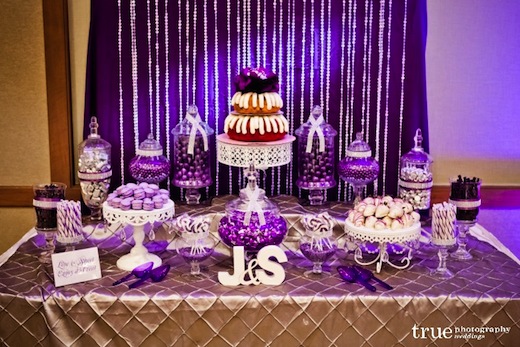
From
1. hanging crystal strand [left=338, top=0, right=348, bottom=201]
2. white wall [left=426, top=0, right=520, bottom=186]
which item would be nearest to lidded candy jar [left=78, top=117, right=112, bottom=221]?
hanging crystal strand [left=338, top=0, right=348, bottom=201]

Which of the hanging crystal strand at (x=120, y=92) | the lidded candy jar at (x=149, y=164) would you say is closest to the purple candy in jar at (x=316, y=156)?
the lidded candy jar at (x=149, y=164)

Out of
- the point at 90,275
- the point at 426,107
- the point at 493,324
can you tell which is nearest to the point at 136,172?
the point at 90,275

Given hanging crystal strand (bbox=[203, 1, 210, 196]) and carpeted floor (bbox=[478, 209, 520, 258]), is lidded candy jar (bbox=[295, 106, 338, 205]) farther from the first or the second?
carpeted floor (bbox=[478, 209, 520, 258])

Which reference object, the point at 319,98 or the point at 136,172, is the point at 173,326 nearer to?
the point at 136,172

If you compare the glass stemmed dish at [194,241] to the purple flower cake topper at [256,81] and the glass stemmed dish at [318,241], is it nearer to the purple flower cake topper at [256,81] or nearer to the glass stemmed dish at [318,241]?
the glass stemmed dish at [318,241]

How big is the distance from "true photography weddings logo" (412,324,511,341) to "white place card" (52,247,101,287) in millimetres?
1354

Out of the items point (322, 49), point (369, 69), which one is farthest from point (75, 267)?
point (369, 69)

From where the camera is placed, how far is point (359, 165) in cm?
329

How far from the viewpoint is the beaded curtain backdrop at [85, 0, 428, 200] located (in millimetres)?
3443

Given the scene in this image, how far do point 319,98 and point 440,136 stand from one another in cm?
73

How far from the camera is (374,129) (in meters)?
3.55

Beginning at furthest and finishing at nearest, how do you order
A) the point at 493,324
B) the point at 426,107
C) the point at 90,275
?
Result: the point at 426,107 → the point at 90,275 → the point at 493,324

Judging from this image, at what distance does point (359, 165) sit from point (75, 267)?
1471 millimetres

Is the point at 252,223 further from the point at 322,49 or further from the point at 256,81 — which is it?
the point at 322,49
